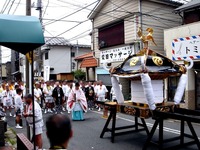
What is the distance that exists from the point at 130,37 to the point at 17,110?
31.4ft

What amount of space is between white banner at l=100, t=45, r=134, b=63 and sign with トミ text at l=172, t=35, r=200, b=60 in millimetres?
3762

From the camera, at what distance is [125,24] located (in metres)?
18.0

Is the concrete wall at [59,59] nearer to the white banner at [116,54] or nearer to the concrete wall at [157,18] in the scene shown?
the white banner at [116,54]

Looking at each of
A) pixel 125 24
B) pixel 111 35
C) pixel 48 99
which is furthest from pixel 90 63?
pixel 48 99

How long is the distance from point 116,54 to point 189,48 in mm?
6632

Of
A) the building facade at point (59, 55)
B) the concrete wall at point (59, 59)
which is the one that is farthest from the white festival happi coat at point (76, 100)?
the concrete wall at point (59, 59)

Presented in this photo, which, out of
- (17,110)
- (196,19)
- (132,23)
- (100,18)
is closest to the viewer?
(17,110)

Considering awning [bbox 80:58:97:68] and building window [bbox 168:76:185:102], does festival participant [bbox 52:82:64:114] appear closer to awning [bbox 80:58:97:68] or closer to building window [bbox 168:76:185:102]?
awning [bbox 80:58:97:68]

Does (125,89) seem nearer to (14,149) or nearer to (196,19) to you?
(196,19)

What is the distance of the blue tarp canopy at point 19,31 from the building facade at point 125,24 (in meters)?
12.1

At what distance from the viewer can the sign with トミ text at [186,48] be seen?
12.5 metres

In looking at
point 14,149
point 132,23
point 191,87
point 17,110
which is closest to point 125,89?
point 132,23

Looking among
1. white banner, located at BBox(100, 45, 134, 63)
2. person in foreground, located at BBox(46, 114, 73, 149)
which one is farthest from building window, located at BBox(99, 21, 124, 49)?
person in foreground, located at BBox(46, 114, 73, 149)

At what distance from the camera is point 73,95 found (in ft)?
43.7
